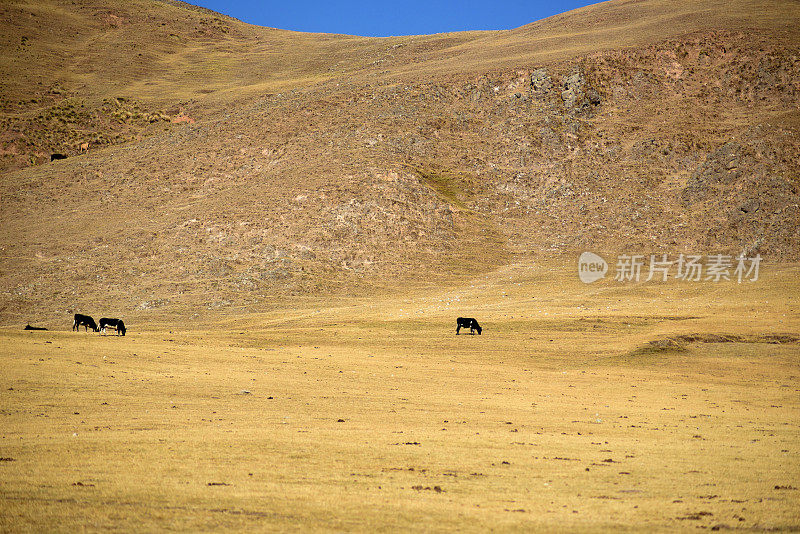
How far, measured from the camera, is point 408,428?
1738cm

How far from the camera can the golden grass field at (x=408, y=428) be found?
9914 millimetres

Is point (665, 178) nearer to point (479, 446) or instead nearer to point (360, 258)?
point (360, 258)

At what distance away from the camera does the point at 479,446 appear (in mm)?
15172

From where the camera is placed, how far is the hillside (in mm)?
64375

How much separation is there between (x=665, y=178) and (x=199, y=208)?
5347 cm

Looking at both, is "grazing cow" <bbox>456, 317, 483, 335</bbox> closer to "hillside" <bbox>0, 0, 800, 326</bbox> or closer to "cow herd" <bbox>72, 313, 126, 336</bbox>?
"cow herd" <bbox>72, 313, 126, 336</bbox>

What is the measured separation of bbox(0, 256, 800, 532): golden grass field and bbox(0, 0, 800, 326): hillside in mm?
25051

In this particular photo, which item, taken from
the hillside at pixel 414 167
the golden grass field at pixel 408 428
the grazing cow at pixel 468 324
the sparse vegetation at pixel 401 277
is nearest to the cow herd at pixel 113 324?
the grazing cow at pixel 468 324

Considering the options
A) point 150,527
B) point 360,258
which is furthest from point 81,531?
point 360,258

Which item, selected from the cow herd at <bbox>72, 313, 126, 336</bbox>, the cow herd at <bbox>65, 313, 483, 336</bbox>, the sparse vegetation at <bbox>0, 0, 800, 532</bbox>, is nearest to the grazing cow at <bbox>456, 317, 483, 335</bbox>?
the cow herd at <bbox>65, 313, 483, 336</bbox>

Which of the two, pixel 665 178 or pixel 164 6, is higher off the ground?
pixel 164 6

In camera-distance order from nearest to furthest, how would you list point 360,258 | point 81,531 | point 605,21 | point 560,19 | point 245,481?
point 81,531
point 245,481
point 360,258
point 605,21
point 560,19

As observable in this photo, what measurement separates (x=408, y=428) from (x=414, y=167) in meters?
62.8

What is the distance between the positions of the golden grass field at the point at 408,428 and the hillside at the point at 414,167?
25.1 metres
